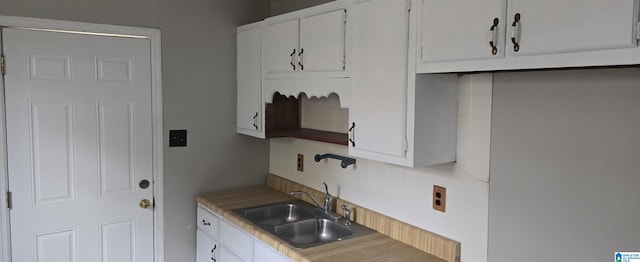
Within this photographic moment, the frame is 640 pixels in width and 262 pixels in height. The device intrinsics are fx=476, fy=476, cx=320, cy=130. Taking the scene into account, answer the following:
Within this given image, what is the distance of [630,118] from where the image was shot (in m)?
1.46

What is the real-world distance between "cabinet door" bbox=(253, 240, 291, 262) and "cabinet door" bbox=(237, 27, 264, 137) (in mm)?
778

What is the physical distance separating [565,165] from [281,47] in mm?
1626

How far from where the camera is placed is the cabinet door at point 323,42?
7.47 feet

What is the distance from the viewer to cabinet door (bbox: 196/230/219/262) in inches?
117

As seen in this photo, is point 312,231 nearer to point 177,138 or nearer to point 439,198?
point 439,198

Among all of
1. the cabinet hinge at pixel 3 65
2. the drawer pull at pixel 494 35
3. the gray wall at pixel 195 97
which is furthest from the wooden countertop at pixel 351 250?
the cabinet hinge at pixel 3 65

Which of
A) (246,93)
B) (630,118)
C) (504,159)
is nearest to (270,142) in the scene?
(246,93)

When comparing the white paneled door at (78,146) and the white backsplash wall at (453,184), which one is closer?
the white backsplash wall at (453,184)

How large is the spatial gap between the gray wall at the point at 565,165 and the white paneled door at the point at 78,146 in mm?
2143

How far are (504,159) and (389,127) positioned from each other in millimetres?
474

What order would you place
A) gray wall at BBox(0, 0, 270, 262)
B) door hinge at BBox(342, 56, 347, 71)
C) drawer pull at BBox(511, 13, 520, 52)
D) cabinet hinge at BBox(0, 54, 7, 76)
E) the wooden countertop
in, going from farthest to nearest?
gray wall at BBox(0, 0, 270, 262) → cabinet hinge at BBox(0, 54, 7, 76) → door hinge at BBox(342, 56, 347, 71) → the wooden countertop → drawer pull at BBox(511, 13, 520, 52)

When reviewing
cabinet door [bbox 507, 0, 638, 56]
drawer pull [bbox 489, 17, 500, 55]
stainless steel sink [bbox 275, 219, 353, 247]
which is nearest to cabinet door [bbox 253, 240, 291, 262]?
stainless steel sink [bbox 275, 219, 353, 247]

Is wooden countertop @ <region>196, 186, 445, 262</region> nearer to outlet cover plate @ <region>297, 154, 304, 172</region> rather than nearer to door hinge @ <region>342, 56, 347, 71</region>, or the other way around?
outlet cover plate @ <region>297, 154, 304, 172</region>

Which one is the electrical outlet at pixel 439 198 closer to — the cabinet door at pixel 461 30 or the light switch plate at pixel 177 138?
the cabinet door at pixel 461 30
